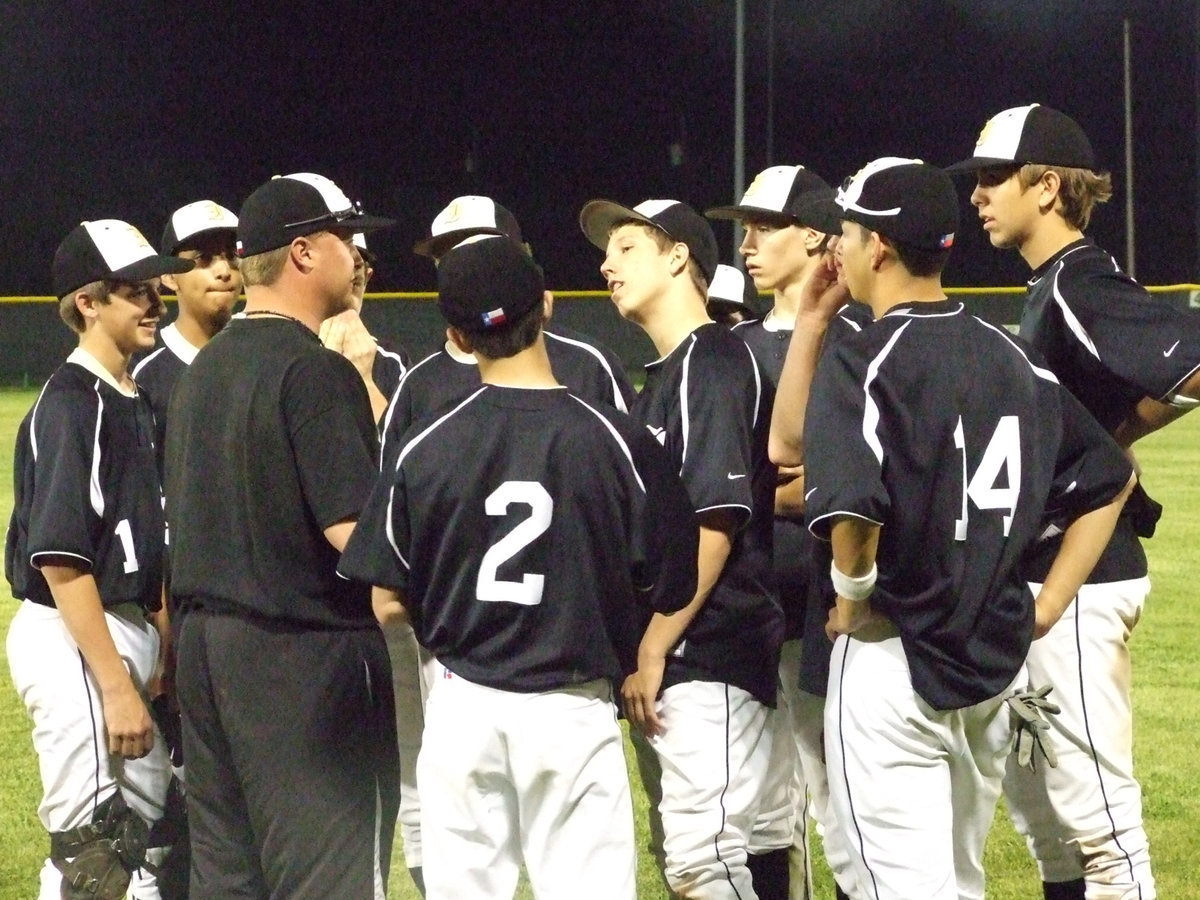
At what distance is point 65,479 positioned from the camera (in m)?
3.52

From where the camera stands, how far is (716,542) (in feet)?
11.7

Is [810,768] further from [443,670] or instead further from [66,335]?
[66,335]

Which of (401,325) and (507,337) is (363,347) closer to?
(507,337)

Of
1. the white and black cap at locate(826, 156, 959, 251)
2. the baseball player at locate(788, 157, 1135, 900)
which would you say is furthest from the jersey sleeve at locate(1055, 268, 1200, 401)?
the white and black cap at locate(826, 156, 959, 251)

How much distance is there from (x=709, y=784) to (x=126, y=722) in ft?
4.50

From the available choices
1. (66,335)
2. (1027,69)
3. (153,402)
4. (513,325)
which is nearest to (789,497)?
(513,325)

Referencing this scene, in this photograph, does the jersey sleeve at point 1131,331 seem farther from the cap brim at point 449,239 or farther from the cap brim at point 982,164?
the cap brim at point 449,239

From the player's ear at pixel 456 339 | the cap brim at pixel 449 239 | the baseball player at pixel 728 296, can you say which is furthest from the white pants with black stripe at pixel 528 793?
the baseball player at pixel 728 296

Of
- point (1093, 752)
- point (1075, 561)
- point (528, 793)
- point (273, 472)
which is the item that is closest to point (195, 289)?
point (273, 472)

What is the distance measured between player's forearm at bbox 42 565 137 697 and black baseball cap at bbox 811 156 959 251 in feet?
6.26

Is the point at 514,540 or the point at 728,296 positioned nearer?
the point at 514,540

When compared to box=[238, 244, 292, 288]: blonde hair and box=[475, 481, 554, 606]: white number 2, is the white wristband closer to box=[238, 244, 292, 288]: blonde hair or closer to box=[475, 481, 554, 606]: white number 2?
box=[475, 481, 554, 606]: white number 2

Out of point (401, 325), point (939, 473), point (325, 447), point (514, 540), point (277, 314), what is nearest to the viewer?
point (514, 540)

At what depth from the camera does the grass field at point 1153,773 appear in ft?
15.2
